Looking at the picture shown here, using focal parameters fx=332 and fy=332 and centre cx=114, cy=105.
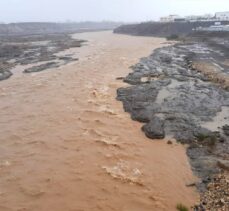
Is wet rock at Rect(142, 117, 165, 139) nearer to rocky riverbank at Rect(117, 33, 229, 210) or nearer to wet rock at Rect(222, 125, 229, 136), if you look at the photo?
rocky riverbank at Rect(117, 33, 229, 210)

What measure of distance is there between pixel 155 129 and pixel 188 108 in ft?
13.4

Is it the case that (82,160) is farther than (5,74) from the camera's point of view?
No

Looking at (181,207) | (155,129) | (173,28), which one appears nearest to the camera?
(181,207)

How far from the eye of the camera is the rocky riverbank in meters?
13.3

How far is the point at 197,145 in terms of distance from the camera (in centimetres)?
1432

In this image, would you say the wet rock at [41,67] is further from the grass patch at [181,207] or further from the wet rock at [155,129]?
the grass patch at [181,207]

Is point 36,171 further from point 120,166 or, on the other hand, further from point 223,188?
point 223,188

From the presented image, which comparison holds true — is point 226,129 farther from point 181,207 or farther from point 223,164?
point 181,207

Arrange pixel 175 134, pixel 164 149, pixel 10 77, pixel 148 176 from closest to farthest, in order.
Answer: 1. pixel 148 176
2. pixel 164 149
3. pixel 175 134
4. pixel 10 77

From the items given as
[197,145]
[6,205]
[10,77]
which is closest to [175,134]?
[197,145]

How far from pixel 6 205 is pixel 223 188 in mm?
6854

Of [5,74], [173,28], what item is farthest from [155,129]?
[173,28]

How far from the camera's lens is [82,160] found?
42.9 ft

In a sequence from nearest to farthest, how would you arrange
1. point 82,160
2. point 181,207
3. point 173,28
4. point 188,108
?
point 181,207 < point 82,160 < point 188,108 < point 173,28
